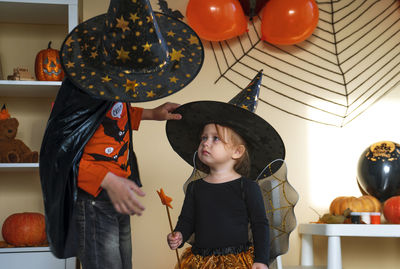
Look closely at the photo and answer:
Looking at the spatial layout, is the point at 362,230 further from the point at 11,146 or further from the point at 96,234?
the point at 11,146

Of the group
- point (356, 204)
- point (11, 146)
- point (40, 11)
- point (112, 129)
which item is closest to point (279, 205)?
point (356, 204)

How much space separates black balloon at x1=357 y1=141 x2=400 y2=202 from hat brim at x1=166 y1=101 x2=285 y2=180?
0.84 meters

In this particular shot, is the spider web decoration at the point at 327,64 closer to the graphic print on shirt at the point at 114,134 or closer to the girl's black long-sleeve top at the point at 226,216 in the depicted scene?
the girl's black long-sleeve top at the point at 226,216

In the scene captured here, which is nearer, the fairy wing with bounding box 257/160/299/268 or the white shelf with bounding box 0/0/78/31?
the fairy wing with bounding box 257/160/299/268

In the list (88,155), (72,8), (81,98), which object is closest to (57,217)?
(88,155)

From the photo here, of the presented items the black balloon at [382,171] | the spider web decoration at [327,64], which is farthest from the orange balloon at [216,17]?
the black balloon at [382,171]

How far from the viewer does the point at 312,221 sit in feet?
8.66

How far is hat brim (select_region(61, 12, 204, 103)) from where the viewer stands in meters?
1.20

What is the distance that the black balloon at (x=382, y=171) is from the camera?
244cm

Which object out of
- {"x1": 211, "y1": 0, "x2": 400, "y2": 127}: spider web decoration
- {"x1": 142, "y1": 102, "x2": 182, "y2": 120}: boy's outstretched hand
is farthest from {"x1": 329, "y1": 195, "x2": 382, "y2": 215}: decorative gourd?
{"x1": 142, "y1": 102, "x2": 182, "y2": 120}: boy's outstretched hand

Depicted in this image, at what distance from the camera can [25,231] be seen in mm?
2223

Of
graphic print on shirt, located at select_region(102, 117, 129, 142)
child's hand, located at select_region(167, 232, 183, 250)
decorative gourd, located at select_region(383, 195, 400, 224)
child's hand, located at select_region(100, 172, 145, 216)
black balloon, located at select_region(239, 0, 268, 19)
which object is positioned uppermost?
black balloon, located at select_region(239, 0, 268, 19)

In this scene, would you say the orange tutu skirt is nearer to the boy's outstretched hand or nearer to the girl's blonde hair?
the girl's blonde hair

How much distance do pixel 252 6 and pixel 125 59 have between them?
5.13 feet
